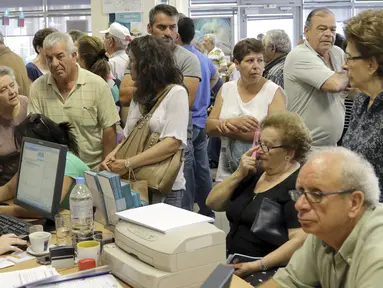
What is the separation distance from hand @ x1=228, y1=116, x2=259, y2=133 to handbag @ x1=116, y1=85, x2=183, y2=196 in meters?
0.38

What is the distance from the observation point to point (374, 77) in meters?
→ 2.22

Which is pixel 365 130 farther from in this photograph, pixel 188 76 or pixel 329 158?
pixel 188 76

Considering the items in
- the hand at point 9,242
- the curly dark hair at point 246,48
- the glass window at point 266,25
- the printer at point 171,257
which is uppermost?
the glass window at point 266,25

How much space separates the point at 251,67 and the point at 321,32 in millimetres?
539

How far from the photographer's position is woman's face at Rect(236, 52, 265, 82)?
315 centimetres

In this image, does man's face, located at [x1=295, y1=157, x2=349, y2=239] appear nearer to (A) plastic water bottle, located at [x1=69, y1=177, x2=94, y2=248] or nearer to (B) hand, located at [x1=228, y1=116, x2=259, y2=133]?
(A) plastic water bottle, located at [x1=69, y1=177, x2=94, y2=248]

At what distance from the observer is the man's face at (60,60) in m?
3.20

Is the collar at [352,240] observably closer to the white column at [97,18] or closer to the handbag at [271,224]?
the handbag at [271,224]

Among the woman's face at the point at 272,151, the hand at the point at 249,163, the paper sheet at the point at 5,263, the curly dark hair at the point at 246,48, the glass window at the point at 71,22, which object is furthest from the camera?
the glass window at the point at 71,22

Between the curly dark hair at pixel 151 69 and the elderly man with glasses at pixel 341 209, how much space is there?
4.50ft

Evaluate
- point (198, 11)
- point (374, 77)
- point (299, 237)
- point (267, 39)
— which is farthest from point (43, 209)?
point (198, 11)

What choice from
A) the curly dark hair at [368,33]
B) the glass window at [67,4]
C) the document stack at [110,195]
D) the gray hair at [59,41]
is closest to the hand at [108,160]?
the document stack at [110,195]

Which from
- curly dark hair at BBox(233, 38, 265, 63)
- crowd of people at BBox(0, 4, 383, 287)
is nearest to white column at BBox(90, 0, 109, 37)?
crowd of people at BBox(0, 4, 383, 287)

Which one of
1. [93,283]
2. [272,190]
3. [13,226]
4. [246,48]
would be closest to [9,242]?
[13,226]
